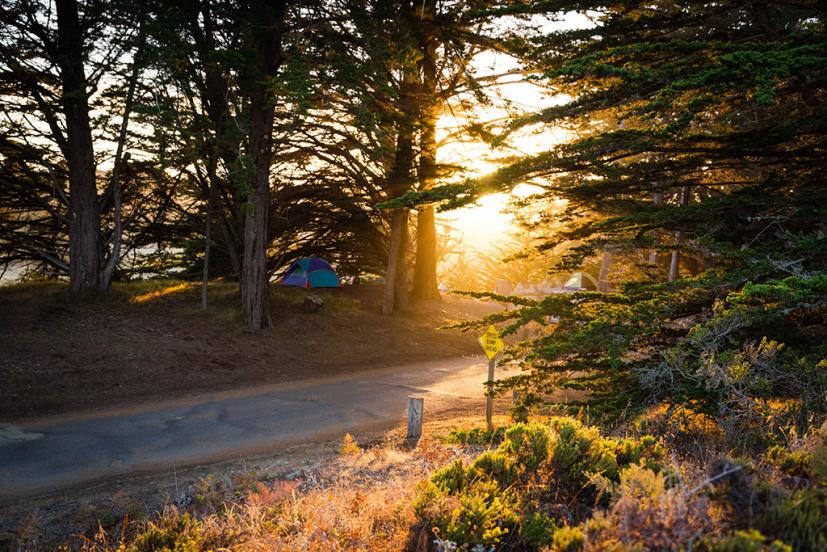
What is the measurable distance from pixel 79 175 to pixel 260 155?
5.44 meters

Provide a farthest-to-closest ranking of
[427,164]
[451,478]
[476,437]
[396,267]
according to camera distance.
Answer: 1. [396,267]
2. [427,164]
3. [476,437]
4. [451,478]

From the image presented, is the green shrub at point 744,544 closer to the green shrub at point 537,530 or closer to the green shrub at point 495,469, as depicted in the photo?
the green shrub at point 537,530

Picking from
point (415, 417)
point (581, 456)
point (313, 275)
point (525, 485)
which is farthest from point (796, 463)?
point (313, 275)

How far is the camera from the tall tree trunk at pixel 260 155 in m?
13.7

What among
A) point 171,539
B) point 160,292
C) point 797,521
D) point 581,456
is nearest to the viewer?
point 797,521

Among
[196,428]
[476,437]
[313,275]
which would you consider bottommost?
[196,428]

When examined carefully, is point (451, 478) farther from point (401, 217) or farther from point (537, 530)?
point (401, 217)

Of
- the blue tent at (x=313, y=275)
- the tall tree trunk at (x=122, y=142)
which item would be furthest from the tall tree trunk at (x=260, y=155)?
the blue tent at (x=313, y=275)

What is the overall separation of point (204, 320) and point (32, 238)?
30.2 feet

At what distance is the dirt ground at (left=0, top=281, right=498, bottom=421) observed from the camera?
11047 mm

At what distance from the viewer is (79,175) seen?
15.0 m

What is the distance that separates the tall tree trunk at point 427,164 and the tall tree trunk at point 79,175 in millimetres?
9915

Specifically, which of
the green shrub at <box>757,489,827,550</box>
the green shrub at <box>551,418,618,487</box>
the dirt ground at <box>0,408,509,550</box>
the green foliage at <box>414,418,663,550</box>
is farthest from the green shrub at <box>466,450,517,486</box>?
the green shrub at <box>757,489,827,550</box>

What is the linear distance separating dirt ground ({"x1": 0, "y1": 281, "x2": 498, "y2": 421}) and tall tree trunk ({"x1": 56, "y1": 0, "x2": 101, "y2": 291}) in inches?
38.0
